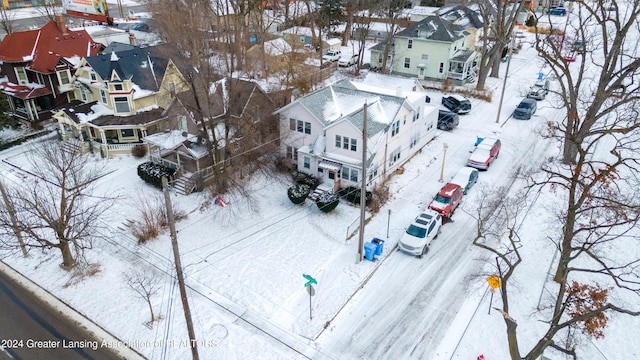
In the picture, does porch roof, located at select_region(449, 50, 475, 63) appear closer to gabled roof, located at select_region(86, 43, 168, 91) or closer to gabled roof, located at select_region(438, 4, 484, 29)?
gabled roof, located at select_region(438, 4, 484, 29)

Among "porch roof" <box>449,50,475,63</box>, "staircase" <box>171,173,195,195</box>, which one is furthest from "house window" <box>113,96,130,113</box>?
"porch roof" <box>449,50,475,63</box>

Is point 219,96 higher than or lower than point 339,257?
higher

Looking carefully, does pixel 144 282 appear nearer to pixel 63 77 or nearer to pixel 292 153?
pixel 292 153

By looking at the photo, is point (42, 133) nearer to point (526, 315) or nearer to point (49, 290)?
point (49, 290)

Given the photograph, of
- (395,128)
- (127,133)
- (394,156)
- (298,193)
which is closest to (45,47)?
(127,133)

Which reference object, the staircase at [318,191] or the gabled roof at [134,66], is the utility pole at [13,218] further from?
the staircase at [318,191]

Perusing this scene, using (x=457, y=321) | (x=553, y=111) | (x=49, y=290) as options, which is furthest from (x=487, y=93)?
(x=49, y=290)
